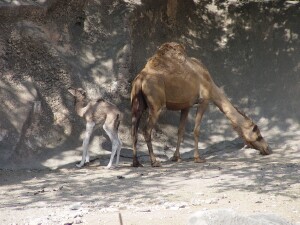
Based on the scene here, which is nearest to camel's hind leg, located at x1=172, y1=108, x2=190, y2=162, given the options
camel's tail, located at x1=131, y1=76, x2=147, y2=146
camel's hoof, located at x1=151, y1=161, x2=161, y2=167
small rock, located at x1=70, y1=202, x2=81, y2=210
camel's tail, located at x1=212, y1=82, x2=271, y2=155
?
camel's tail, located at x1=212, y1=82, x2=271, y2=155

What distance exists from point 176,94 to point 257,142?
1.83 m

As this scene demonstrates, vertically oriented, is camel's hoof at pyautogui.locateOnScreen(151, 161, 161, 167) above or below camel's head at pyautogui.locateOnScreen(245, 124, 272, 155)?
below

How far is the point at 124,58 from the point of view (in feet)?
43.2

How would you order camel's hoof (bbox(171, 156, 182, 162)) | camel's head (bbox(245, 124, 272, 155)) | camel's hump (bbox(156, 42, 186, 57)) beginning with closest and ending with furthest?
1. camel's hoof (bbox(171, 156, 182, 162))
2. camel's hump (bbox(156, 42, 186, 57))
3. camel's head (bbox(245, 124, 272, 155))

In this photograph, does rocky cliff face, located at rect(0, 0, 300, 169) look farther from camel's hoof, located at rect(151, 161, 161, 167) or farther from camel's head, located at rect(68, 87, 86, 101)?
camel's hoof, located at rect(151, 161, 161, 167)

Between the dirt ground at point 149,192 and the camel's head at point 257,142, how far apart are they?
0.58 m

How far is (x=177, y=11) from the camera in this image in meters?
14.8

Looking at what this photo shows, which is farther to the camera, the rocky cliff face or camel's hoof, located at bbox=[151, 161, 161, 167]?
the rocky cliff face

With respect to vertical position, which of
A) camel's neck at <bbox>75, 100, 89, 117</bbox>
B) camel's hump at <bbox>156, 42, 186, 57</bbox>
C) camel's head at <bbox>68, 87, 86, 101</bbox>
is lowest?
camel's neck at <bbox>75, 100, 89, 117</bbox>

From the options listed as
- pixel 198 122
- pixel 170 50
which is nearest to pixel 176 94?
pixel 198 122

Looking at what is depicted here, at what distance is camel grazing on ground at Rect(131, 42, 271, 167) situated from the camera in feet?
38.7

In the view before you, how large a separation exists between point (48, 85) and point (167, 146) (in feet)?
8.78

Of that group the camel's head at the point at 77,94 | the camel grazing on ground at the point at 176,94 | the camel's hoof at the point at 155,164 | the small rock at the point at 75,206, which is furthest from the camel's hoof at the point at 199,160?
the small rock at the point at 75,206

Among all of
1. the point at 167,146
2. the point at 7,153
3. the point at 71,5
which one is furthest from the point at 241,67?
the point at 7,153
